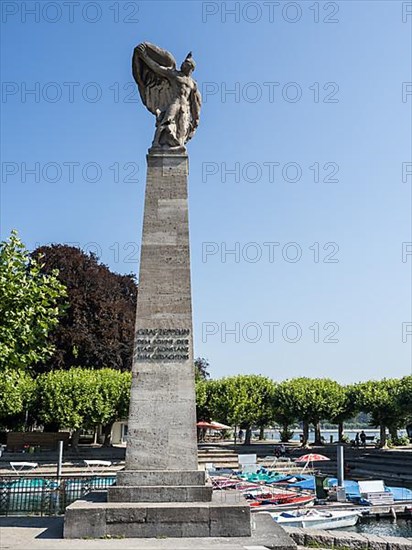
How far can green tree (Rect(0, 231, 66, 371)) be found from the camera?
622 inches

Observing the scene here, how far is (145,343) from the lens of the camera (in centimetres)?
1063

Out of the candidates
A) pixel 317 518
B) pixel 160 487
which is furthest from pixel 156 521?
pixel 317 518

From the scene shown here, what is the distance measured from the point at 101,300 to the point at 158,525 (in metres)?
37.0

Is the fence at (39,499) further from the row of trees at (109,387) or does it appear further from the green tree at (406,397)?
the green tree at (406,397)

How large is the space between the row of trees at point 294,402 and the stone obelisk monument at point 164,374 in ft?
111

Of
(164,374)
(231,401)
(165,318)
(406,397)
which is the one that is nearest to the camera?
(164,374)

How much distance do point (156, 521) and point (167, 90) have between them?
8.67 m

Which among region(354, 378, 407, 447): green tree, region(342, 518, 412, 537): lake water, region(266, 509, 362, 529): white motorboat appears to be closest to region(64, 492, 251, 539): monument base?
region(266, 509, 362, 529): white motorboat

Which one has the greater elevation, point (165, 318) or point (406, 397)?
point (165, 318)

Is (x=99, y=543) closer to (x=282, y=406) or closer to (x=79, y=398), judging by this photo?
(x=79, y=398)

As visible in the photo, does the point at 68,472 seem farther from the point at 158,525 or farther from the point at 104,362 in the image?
the point at 158,525

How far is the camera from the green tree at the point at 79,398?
37438 millimetres

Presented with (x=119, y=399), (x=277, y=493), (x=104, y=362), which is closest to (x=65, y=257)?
(x=104, y=362)

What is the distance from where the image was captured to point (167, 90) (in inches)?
487
